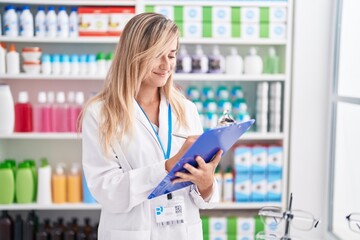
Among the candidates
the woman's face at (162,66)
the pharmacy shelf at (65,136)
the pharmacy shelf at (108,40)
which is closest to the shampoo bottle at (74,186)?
the pharmacy shelf at (65,136)

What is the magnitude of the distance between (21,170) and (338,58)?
236 centimetres

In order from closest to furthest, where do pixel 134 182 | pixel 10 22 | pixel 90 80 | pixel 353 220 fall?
1. pixel 134 182
2. pixel 353 220
3. pixel 10 22
4. pixel 90 80

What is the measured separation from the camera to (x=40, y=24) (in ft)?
10.9

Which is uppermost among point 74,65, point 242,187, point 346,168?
point 74,65

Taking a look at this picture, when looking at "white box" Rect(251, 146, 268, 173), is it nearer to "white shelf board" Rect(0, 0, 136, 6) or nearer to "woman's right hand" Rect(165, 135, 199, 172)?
"white shelf board" Rect(0, 0, 136, 6)

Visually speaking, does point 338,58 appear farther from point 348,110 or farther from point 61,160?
point 61,160

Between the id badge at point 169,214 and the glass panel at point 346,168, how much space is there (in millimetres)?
1887

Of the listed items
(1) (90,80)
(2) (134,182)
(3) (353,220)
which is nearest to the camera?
(2) (134,182)

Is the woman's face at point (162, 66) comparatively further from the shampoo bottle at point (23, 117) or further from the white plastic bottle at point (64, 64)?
the shampoo bottle at point (23, 117)

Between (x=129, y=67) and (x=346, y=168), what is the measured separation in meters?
2.25

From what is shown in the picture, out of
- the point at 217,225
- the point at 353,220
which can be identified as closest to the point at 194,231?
the point at 353,220

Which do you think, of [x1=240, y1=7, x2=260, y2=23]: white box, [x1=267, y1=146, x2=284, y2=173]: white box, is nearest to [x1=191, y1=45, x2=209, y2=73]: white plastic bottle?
[x1=240, y1=7, x2=260, y2=23]: white box

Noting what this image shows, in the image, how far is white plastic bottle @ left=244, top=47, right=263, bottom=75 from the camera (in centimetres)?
344

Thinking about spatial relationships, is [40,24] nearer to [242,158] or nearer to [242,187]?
[242,158]
